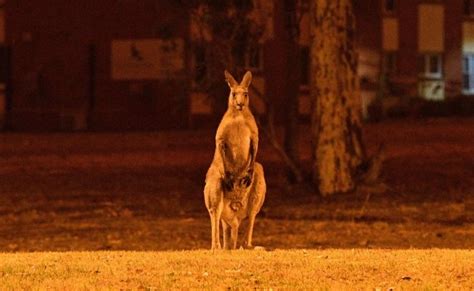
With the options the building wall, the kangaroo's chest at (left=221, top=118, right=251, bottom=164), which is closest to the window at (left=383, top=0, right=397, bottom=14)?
the building wall

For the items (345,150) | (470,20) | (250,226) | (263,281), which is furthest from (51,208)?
(470,20)

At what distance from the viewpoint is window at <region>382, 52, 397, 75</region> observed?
178 feet

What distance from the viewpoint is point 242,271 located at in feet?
37.0

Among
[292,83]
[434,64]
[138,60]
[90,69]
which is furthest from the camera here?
[434,64]

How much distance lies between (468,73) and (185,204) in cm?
3535

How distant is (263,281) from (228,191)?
2473 mm

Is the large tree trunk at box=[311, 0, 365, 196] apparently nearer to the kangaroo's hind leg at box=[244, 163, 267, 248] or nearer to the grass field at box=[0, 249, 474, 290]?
the kangaroo's hind leg at box=[244, 163, 267, 248]

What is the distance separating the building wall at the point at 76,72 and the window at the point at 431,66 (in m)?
12.5

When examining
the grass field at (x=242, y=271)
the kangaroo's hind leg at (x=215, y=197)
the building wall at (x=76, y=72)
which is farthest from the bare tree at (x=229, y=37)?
the building wall at (x=76, y=72)

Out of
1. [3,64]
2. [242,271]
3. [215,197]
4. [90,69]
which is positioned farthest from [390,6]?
[242,271]

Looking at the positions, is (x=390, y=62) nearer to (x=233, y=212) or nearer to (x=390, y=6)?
(x=390, y=6)

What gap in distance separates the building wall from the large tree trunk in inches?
976

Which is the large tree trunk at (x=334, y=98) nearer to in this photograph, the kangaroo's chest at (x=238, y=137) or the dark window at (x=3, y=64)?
the kangaroo's chest at (x=238, y=137)

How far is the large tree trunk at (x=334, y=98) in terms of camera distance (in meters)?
23.8
